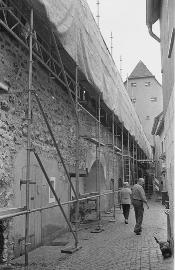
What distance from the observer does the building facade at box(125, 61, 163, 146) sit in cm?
4141

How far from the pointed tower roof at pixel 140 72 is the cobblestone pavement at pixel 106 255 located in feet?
113

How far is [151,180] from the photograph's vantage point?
32.1 meters

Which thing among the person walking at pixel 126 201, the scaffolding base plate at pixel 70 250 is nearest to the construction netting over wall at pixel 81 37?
the person walking at pixel 126 201

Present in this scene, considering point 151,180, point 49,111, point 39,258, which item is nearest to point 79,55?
point 49,111

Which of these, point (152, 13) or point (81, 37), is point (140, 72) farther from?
point (81, 37)

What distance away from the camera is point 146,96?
137ft

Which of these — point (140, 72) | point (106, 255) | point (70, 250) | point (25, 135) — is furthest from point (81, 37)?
point (140, 72)

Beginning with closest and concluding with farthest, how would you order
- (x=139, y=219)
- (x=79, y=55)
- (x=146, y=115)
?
(x=79, y=55) < (x=139, y=219) < (x=146, y=115)

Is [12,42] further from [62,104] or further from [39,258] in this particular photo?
[39,258]

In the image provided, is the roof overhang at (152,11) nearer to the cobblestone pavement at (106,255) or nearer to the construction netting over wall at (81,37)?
the construction netting over wall at (81,37)

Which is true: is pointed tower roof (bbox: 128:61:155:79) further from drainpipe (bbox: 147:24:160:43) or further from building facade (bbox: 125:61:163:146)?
drainpipe (bbox: 147:24:160:43)

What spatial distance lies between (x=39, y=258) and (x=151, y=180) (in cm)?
2640

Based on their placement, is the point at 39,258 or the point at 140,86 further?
the point at 140,86

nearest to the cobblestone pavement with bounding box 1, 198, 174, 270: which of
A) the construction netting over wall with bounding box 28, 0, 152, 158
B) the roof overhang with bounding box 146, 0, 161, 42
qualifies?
the construction netting over wall with bounding box 28, 0, 152, 158
